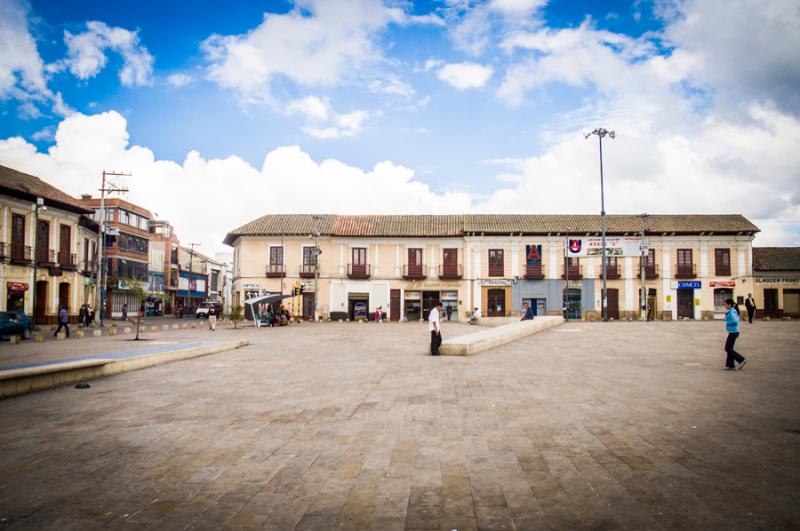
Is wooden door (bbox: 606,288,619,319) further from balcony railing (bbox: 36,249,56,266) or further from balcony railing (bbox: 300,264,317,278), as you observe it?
balcony railing (bbox: 36,249,56,266)

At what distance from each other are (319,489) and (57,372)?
7.50 metres

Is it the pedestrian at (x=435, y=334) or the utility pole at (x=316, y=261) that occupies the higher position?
the utility pole at (x=316, y=261)

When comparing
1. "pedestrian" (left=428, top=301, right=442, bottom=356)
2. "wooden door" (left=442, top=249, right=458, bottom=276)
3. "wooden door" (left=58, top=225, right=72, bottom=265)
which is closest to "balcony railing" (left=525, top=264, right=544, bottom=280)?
"wooden door" (left=442, top=249, right=458, bottom=276)

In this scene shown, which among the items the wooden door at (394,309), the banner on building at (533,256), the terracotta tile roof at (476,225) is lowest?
the wooden door at (394,309)

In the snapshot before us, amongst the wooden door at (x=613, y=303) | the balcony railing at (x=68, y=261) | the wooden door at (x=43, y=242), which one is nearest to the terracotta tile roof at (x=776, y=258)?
the wooden door at (x=613, y=303)

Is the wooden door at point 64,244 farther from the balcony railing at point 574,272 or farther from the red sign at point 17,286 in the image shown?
the balcony railing at point 574,272

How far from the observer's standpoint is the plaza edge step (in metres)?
8.28

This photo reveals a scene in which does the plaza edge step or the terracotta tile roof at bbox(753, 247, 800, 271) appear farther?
the terracotta tile roof at bbox(753, 247, 800, 271)

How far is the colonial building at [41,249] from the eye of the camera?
2983 centimetres

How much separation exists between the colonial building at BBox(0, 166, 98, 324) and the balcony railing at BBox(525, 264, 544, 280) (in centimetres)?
3389

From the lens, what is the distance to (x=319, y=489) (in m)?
4.00

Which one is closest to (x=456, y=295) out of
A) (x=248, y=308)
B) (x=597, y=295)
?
(x=597, y=295)

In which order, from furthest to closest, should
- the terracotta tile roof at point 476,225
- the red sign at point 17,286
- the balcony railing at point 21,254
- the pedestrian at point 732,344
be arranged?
1. the terracotta tile roof at point 476,225
2. the balcony railing at point 21,254
3. the red sign at point 17,286
4. the pedestrian at point 732,344

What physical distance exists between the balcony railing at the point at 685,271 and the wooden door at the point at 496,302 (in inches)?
558
